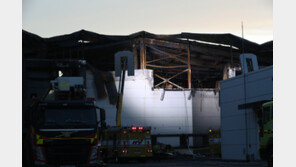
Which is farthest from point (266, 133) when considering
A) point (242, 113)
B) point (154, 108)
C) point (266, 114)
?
point (154, 108)

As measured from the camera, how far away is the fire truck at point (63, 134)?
19578 millimetres

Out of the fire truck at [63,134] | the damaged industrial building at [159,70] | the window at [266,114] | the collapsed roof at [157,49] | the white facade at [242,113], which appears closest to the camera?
the fire truck at [63,134]

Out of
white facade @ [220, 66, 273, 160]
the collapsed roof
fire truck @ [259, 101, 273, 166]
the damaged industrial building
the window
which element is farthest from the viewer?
the collapsed roof

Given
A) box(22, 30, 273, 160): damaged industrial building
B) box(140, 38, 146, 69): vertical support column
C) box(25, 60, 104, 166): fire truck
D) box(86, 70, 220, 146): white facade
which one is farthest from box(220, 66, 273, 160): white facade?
box(140, 38, 146, 69): vertical support column

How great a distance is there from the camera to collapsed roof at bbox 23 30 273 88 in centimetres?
6069

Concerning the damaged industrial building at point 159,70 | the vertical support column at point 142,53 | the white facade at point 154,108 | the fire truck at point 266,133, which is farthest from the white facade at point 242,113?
the vertical support column at point 142,53

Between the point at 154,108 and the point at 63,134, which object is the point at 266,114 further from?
the point at 154,108

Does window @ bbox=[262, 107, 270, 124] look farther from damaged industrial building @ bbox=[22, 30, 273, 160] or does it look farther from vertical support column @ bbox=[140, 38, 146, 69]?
vertical support column @ bbox=[140, 38, 146, 69]

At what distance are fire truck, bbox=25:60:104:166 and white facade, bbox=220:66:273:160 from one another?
58.0ft

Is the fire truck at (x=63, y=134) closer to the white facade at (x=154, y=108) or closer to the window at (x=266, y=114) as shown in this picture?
the window at (x=266, y=114)

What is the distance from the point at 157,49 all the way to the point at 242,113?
26.8 meters

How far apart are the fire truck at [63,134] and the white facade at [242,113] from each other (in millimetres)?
17691
